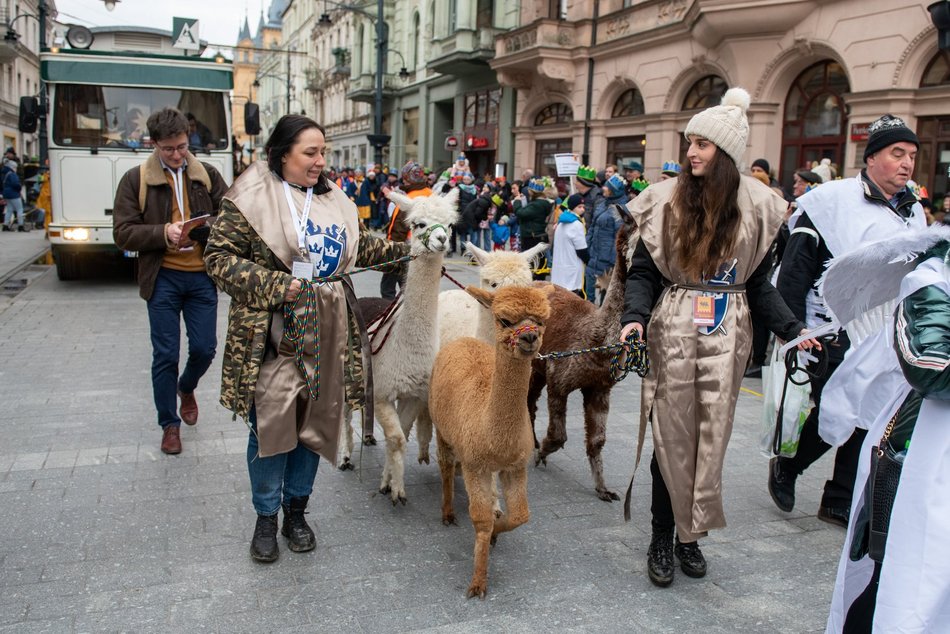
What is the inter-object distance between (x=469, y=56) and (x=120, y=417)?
24842mm

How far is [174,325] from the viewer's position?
194 inches

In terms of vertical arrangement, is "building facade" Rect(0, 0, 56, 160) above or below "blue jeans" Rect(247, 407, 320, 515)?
above

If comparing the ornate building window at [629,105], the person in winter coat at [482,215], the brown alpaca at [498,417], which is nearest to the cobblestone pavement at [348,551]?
the brown alpaca at [498,417]

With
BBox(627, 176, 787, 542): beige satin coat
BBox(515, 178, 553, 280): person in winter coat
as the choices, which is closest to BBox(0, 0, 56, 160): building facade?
BBox(515, 178, 553, 280): person in winter coat

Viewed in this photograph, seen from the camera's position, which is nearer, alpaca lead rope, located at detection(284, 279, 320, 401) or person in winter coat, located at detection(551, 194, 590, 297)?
alpaca lead rope, located at detection(284, 279, 320, 401)

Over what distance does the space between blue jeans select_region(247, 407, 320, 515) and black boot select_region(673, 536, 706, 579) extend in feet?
5.84

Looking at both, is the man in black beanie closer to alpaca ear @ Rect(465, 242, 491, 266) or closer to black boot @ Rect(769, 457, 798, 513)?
black boot @ Rect(769, 457, 798, 513)

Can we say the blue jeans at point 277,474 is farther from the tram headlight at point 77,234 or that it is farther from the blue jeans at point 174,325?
the tram headlight at point 77,234

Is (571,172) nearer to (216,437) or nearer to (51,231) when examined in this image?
(51,231)

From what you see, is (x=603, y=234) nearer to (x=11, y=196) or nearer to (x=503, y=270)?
(x=503, y=270)

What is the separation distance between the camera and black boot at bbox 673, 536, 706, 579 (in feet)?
12.0

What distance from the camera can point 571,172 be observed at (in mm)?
13617

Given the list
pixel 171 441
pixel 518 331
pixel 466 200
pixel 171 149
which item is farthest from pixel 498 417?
pixel 466 200

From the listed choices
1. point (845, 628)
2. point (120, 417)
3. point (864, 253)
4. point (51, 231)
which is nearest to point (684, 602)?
point (845, 628)
